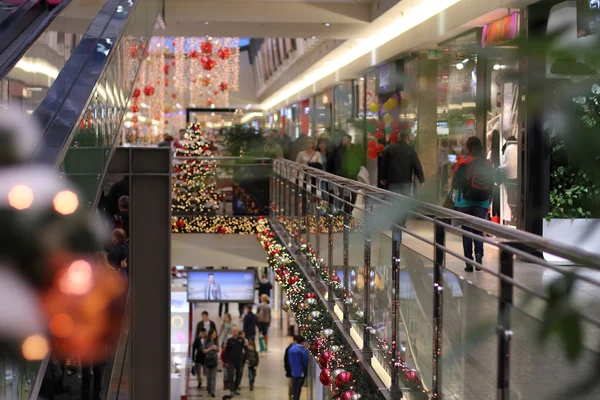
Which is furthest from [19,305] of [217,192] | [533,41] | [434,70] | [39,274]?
[217,192]

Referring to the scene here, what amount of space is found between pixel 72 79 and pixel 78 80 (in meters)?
0.05

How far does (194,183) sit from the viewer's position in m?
16.4

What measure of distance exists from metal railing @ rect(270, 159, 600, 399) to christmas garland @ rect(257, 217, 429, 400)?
3cm

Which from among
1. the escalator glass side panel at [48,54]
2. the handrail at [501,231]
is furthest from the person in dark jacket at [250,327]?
the handrail at [501,231]

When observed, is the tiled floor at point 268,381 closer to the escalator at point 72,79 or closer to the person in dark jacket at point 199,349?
the person in dark jacket at point 199,349

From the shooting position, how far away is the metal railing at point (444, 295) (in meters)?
0.70

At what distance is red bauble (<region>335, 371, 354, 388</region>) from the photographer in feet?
16.9

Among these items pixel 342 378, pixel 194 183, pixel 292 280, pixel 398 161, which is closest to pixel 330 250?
pixel 292 280

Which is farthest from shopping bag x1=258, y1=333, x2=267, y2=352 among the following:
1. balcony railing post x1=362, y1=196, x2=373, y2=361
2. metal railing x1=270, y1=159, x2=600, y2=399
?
balcony railing post x1=362, y1=196, x2=373, y2=361

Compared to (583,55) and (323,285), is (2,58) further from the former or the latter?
(583,55)

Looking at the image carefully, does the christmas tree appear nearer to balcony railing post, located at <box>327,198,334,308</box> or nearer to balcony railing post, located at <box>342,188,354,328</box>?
balcony railing post, located at <box>327,198,334,308</box>

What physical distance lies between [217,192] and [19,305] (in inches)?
639

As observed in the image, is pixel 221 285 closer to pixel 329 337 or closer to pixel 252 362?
pixel 252 362

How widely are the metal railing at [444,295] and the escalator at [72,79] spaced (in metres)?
0.40
